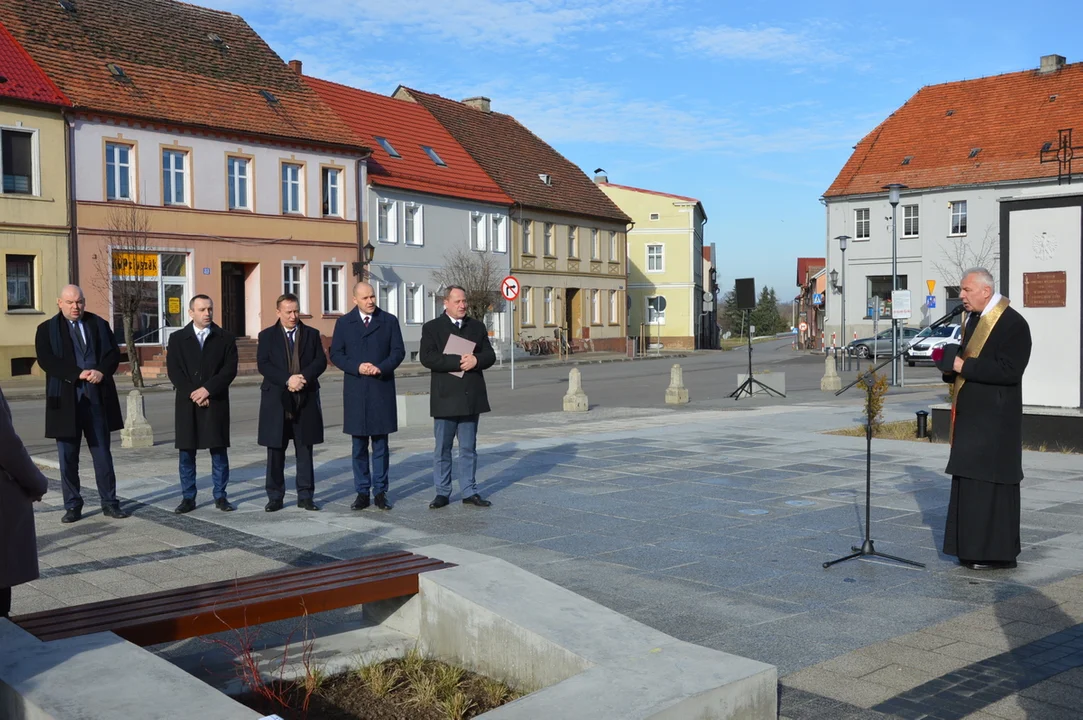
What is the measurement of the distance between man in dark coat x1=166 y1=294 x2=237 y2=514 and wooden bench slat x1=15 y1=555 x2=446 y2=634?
4.66 metres

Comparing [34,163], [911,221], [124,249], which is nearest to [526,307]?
[911,221]

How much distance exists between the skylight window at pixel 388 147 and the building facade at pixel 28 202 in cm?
1575

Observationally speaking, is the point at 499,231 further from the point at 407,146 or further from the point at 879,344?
the point at 879,344

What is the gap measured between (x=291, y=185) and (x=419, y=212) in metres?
7.52

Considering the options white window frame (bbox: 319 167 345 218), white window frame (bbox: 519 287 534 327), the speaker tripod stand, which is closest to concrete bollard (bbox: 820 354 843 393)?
the speaker tripod stand

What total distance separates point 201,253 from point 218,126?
417 centimetres

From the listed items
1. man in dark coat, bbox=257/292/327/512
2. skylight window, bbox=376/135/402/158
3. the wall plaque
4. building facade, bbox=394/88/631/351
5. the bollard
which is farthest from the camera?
building facade, bbox=394/88/631/351

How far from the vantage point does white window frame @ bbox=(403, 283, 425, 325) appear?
4475 centimetres

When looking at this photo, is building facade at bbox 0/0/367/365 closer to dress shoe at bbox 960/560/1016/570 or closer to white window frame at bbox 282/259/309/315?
white window frame at bbox 282/259/309/315

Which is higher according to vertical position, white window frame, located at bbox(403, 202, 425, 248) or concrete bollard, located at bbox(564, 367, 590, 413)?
white window frame, located at bbox(403, 202, 425, 248)

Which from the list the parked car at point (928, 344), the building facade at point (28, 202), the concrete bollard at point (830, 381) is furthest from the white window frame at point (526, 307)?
the concrete bollard at point (830, 381)

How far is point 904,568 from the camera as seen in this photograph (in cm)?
734

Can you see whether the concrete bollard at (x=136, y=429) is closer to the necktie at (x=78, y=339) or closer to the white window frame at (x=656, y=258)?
the necktie at (x=78, y=339)

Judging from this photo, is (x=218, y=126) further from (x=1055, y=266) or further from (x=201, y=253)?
(x=1055, y=266)
